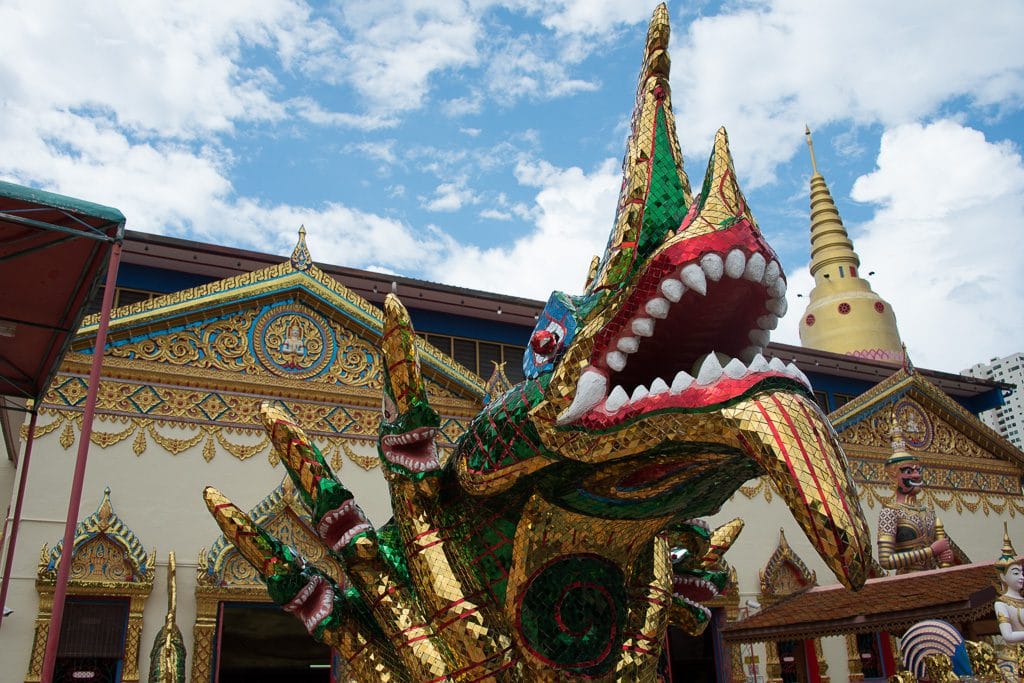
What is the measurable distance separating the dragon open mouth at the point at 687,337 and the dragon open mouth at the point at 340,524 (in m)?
1.39

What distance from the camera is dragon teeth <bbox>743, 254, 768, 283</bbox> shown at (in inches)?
103

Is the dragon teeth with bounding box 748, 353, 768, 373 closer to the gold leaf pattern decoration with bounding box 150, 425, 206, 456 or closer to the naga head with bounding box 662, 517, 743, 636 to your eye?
the naga head with bounding box 662, 517, 743, 636

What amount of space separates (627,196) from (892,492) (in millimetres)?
12602

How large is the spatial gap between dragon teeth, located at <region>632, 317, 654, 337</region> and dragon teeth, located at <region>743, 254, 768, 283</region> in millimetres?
318

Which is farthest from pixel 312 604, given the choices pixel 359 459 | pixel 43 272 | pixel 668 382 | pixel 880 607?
pixel 880 607

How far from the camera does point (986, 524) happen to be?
14.7 m

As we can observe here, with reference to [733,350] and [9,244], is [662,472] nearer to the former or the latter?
[733,350]

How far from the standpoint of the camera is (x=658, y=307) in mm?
2688

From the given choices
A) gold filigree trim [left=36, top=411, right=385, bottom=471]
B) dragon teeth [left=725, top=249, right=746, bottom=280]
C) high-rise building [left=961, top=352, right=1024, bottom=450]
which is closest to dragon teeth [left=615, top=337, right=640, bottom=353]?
dragon teeth [left=725, top=249, right=746, bottom=280]

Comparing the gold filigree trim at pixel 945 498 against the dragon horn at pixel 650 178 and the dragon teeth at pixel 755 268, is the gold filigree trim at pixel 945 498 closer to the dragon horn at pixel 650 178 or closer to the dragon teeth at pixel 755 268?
the dragon horn at pixel 650 178

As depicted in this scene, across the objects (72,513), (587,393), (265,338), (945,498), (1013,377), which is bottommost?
(72,513)

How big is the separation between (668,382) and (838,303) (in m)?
20.4

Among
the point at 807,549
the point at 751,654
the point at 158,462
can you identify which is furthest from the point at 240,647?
the point at 807,549

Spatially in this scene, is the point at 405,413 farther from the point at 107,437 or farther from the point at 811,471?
the point at 107,437
